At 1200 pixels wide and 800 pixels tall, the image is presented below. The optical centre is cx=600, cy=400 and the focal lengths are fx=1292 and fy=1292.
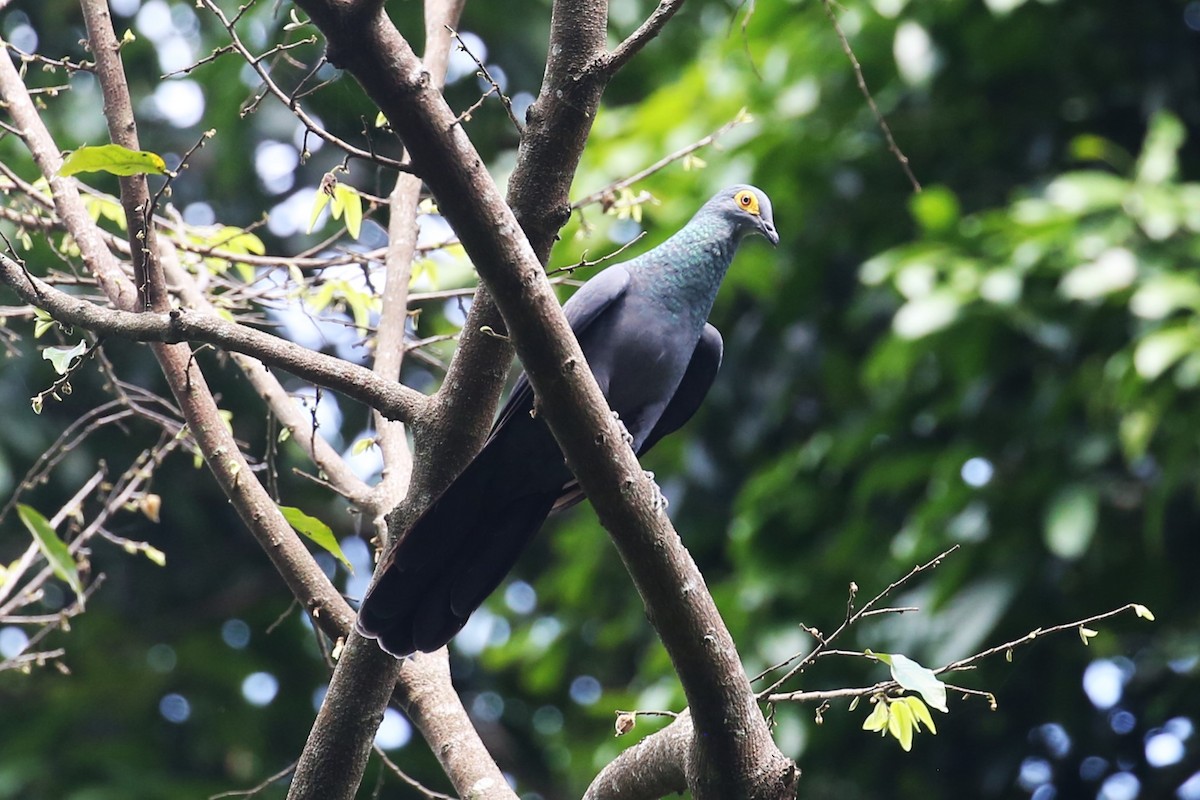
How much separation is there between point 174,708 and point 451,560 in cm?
462

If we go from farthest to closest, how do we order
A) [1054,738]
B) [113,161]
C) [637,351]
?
1. [1054,738]
2. [637,351]
3. [113,161]

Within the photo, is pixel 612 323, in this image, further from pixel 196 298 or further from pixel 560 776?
pixel 560 776

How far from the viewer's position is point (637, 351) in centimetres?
345

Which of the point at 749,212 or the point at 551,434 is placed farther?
the point at 749,212

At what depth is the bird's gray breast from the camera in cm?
345

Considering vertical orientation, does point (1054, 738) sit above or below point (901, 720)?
below

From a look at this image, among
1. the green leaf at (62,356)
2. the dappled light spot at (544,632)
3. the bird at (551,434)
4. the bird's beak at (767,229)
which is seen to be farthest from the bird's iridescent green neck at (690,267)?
the dappled light spot at (544,632)

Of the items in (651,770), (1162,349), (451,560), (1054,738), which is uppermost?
(451,560)

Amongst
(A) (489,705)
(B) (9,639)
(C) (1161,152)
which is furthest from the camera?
(A) (489,705)

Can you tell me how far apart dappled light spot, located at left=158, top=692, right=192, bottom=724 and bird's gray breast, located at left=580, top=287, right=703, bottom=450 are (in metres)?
4.56

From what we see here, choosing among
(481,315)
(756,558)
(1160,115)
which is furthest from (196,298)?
(1160,115)

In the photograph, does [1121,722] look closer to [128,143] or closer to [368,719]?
[368,719]

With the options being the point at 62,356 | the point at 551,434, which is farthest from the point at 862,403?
the point at 62,356

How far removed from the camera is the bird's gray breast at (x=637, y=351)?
345cm
